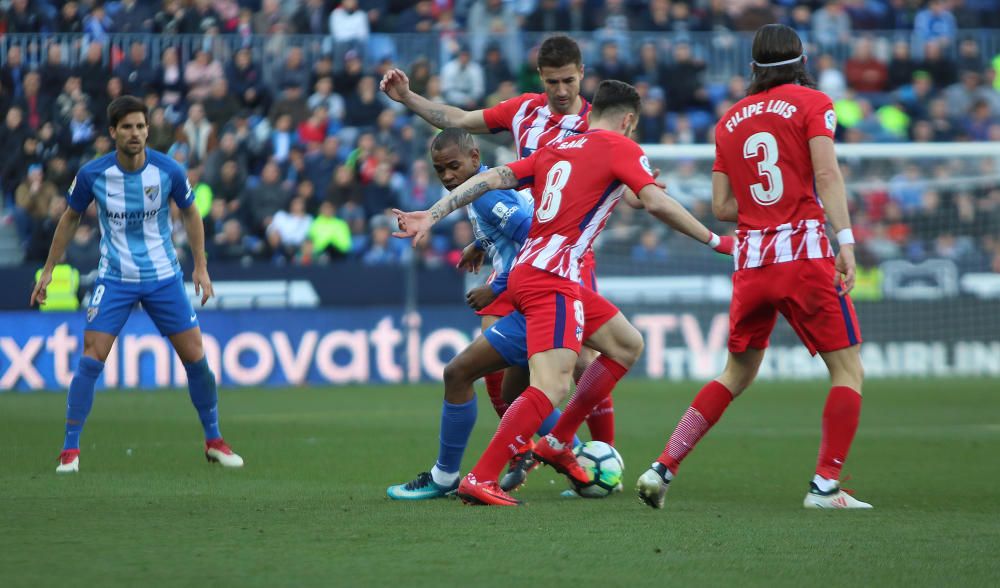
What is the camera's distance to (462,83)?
20438 mm

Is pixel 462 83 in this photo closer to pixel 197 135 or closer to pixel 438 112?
pixel 197 135

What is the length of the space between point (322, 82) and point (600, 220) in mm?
13850

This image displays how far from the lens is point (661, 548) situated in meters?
5.55

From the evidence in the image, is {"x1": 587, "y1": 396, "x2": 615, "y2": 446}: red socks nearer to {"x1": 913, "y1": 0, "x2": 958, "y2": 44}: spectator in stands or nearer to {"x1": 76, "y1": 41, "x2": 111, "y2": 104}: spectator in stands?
{"x1": 76, "y1": 41, "x2": 111, "y2": 104}: spectator in stands

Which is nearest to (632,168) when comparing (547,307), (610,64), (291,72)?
(547,307)

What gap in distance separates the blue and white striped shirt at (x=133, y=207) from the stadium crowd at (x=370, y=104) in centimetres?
868

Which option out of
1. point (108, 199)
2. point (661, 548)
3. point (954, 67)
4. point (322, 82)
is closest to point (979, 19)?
point (954, 67)

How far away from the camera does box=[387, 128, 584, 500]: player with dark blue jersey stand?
712cm

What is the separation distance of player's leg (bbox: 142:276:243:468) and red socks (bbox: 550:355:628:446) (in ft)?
8.46

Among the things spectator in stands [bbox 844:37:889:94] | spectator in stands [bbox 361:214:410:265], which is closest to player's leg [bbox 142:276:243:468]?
spectator in stands [bbox 361:214:410:265]

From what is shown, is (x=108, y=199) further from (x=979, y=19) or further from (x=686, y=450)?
(x=979, y=19)

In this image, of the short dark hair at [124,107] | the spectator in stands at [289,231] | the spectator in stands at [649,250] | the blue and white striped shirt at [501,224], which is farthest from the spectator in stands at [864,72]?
the short dark hair at [124,107]

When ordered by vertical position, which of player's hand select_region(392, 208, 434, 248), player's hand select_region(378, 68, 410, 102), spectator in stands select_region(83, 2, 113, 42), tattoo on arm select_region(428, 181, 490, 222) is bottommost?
player's hand select_region(392, 208, 434, 248)

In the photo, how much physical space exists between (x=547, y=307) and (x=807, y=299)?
4.06 ft
